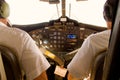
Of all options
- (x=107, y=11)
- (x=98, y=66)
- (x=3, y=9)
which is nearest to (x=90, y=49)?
(x=98, y=66)

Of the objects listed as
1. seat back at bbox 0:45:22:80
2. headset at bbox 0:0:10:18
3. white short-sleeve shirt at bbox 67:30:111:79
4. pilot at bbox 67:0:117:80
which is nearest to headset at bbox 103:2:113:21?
pilot at bbox 67:0:117:80

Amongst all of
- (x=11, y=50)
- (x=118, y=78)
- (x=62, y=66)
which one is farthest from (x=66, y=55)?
(x=118, y=78)

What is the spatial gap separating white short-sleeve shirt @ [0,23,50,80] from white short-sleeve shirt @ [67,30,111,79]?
0.27 metres

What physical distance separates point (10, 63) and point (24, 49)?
166 millimetres

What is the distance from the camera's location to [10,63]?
1.44 meters

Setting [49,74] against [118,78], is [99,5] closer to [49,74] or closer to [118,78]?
[49,74]

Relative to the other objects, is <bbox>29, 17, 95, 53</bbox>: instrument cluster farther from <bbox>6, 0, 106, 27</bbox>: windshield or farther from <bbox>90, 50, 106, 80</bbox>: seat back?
<bbox>90, 50, 106, 80</bbox>: seat back

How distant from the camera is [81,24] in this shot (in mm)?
2438

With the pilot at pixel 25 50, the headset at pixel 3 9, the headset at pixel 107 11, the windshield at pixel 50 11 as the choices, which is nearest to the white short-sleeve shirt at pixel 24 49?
the pilot at pixel 25 50

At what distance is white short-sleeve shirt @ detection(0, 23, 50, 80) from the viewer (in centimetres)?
155

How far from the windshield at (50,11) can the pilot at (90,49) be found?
1053 mm

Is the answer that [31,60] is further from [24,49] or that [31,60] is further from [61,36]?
[61,36]

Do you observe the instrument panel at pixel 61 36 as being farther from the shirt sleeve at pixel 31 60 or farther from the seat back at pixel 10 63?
the seat back at pixel 10 63

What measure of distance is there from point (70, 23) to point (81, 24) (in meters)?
0.14
